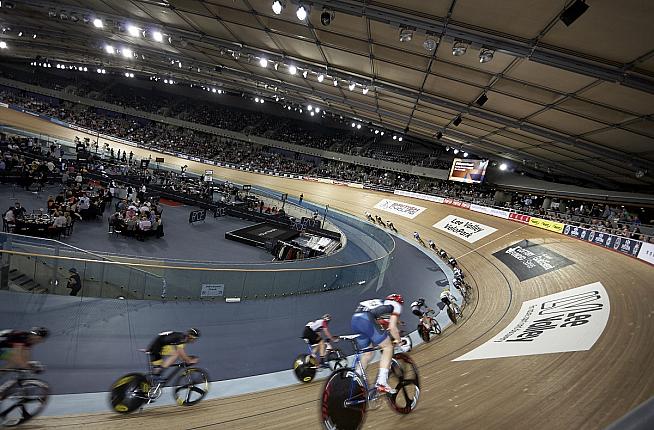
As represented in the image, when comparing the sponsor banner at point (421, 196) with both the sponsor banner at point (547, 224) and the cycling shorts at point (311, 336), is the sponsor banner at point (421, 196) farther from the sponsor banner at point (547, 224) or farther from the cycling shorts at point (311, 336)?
the cycling shorts at point (311, 336)

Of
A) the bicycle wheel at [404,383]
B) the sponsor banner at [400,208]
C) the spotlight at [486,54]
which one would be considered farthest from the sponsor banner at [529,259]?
the bicycle wheel at [404,383]

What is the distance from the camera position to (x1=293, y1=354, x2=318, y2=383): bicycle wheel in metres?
5.23

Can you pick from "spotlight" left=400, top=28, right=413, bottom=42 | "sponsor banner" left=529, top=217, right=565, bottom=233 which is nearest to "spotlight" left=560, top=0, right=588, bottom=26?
"spotlight" left=400, top=28, right=413, bottom=42

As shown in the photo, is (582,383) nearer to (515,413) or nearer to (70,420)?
(515,413)

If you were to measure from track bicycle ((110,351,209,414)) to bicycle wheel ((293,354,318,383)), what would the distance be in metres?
1.36

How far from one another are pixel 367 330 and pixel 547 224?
17330 mm

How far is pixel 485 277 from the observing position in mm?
13031

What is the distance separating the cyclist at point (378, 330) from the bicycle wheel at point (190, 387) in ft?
7.60

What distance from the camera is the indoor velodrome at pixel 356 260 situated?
403 centimetres

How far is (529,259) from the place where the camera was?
44.4 feet

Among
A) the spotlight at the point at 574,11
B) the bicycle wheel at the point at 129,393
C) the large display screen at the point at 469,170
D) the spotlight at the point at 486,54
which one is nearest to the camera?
the bicycle wheel at the point at 129,393

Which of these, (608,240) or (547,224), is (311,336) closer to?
(608,240)

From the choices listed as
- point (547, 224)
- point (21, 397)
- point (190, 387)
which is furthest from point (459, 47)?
point (547, 224)

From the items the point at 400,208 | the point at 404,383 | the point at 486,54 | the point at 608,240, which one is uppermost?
the point at 486,54
